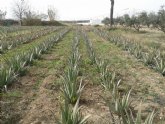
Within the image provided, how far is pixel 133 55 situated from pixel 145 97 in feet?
22.0

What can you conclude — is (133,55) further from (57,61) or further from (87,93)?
(87,93)

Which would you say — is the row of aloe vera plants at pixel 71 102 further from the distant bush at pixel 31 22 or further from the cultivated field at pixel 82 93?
the distant bush at pixel 31 22

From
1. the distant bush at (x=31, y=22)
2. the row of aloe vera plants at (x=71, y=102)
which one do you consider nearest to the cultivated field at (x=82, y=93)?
the row of aloe vera plants at (x=71, y=102)

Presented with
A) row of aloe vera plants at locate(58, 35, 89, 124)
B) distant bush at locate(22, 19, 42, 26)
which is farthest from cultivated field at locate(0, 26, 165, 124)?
distant bush at locate(22, 19, 42, 26)

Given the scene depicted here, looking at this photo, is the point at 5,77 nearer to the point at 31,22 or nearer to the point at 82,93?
the point at 82,93

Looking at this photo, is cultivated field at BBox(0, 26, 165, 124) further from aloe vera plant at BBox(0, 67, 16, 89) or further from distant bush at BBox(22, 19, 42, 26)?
distant bush at BBox(22, 19, 42, 26)

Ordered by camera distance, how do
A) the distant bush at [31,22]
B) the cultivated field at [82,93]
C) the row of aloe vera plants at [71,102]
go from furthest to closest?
1. the distant bush at [31,22]
2. the cultivated field at [82,93]
3. the row of aloe vera plants at [71,102]

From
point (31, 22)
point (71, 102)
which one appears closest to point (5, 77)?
point (71, 102)

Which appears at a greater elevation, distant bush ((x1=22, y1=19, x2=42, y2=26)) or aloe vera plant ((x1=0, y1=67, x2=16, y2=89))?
aloe vera plant ((x1=0, y1=67, x2=16, y2=89))

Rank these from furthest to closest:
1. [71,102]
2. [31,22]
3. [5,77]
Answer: [31,22]
[5,77]
[71,102]

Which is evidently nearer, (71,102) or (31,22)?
(71,102)

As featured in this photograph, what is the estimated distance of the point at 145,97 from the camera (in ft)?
22.0

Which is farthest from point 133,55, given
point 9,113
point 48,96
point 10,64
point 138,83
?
point 9,113

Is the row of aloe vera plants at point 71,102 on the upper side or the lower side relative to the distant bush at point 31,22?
upper
